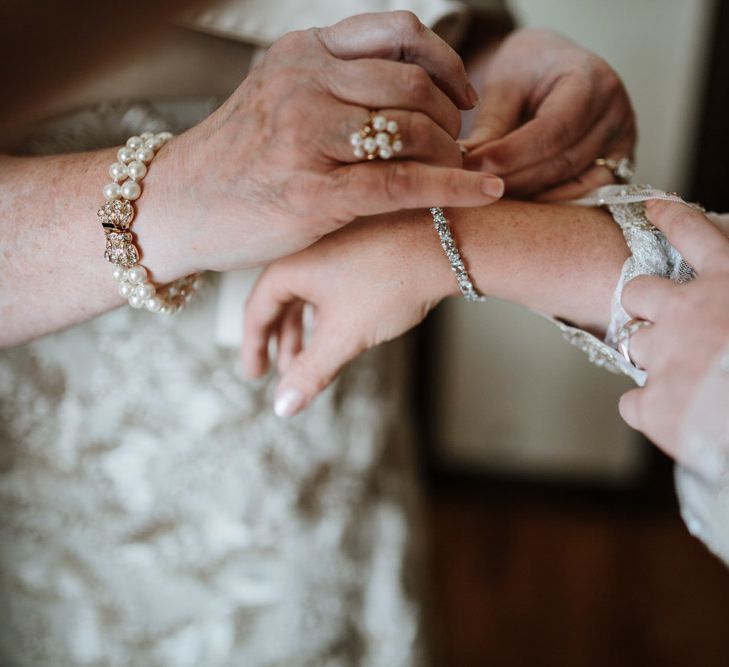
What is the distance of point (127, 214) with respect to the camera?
1.93ft

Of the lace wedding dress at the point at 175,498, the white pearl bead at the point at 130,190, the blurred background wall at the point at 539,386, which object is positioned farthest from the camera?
the blurred background wall at the point at 539,386

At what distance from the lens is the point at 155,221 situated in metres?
0.59

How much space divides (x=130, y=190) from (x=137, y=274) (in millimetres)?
75

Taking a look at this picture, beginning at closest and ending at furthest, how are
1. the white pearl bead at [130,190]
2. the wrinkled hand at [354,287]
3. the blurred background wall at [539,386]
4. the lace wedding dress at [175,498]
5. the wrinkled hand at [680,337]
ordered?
the wrinkled hand at [680,337] < the white pearl bead at [130,190] < the wrinkled hand at [354,287] < the lace wedding dress at [175,498] < the blurred background wall at [539,386]

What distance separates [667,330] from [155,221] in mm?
423

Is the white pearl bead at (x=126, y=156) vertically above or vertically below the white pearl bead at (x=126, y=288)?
above

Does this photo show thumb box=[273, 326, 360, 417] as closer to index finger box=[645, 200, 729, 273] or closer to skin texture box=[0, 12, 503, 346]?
skin texture box=[0, 12, 503, 346]

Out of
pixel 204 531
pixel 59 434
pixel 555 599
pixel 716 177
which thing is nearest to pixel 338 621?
pixel 204 531

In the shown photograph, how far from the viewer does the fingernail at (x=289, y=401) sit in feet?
2.43

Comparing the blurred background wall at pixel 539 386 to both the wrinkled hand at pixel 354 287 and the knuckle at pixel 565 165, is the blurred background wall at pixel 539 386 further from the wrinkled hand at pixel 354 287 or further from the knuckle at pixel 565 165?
the wrinkled hand at pixel 354 287

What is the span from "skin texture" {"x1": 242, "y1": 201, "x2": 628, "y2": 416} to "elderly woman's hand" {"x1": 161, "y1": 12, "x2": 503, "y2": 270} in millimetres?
137

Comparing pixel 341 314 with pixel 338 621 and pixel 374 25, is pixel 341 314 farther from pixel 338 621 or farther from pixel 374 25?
pixel 338 621

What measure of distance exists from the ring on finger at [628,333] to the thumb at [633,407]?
0.17 feet

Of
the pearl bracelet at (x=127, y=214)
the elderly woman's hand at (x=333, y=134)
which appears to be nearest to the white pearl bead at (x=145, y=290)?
the pearl bracelet at (x=127, y=214)
